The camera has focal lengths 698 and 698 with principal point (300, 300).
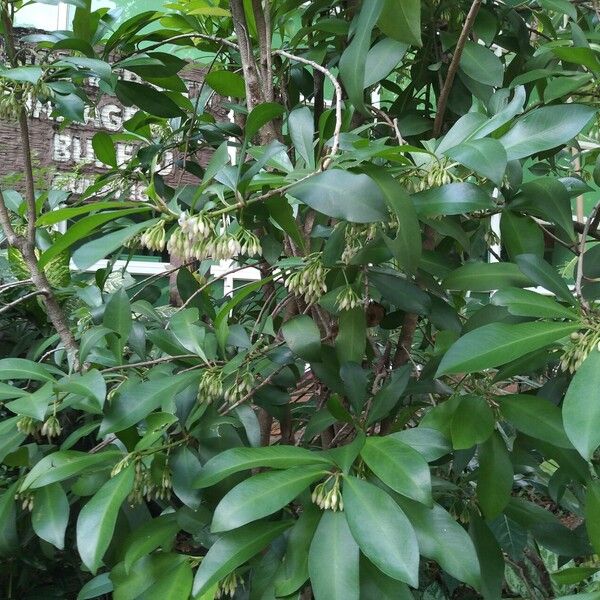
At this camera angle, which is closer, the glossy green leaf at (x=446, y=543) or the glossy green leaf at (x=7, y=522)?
the glossy green leaf at (x=446, y=543)

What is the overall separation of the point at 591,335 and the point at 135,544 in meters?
0.68

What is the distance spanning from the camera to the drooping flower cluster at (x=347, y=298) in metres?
1.00

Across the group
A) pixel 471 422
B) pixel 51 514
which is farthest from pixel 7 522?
pixel 471 422

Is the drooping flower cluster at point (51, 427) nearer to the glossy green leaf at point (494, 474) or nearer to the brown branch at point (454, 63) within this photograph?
the glossy green leaf at point (494, 474)

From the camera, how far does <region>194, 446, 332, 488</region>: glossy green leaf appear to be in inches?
32.4

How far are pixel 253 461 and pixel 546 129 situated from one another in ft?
1.72

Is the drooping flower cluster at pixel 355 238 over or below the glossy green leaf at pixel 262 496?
over

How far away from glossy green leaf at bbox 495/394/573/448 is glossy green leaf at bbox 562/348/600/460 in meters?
0.15

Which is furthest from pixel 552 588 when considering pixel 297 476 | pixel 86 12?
pixel 86 12

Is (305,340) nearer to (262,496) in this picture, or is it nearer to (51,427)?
(262,496)

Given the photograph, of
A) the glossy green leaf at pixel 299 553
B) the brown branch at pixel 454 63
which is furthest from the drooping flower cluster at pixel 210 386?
the brown branch at pixel 454 63

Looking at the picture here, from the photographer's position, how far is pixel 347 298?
1003 mm

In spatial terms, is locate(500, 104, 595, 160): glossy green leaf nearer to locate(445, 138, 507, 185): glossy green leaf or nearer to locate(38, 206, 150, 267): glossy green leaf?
locate(445, 138, 507, 185): glossy green leaf

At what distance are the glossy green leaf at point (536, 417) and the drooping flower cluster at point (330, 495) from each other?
0.26 metres
